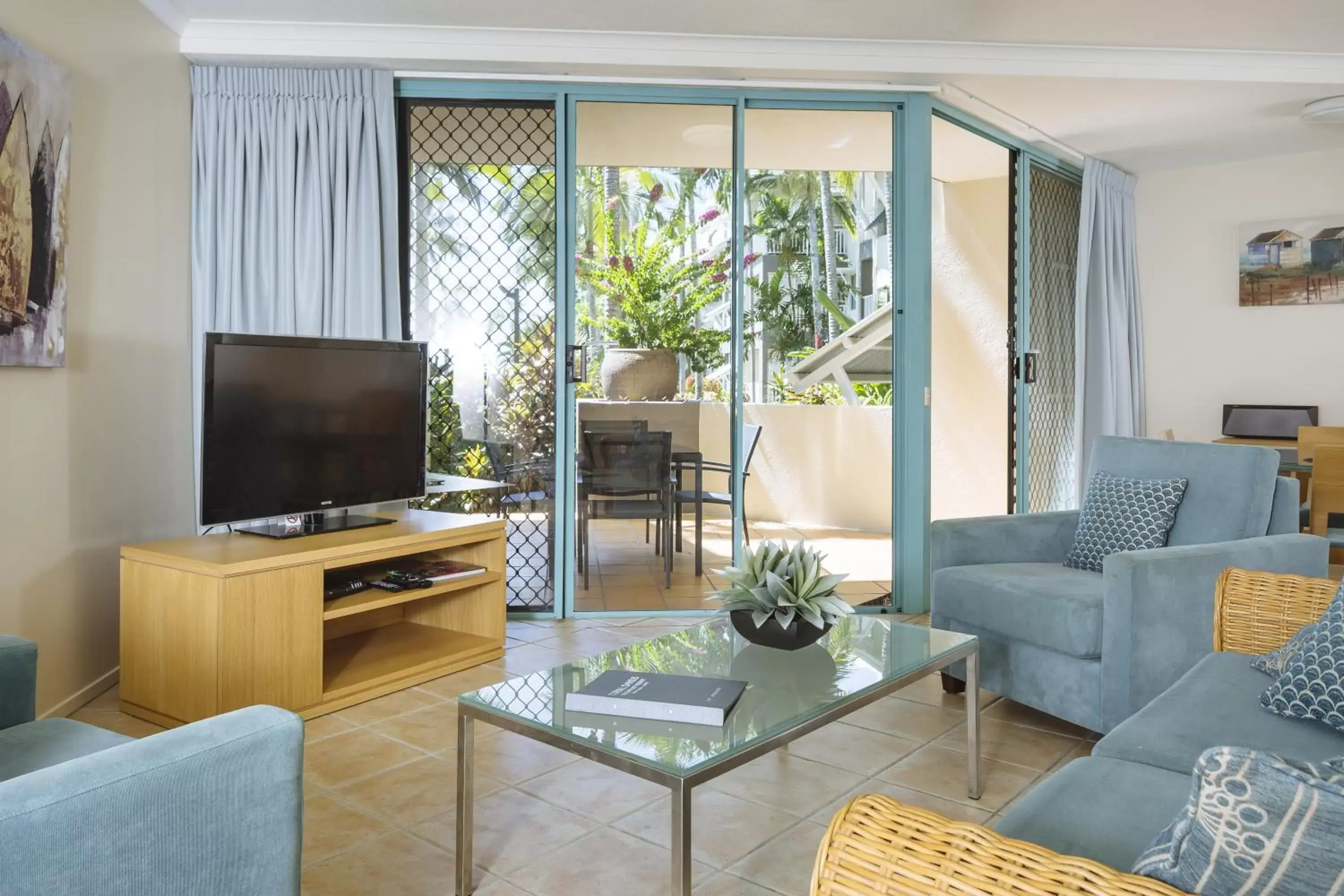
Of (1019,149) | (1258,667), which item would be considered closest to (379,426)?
(1258,667)

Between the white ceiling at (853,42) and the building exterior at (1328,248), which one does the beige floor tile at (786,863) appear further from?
the building exterior at (1328,248)

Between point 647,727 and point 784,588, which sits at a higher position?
point 784,588

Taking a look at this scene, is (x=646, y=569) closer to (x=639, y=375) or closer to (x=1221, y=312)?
(x=639, y=375)

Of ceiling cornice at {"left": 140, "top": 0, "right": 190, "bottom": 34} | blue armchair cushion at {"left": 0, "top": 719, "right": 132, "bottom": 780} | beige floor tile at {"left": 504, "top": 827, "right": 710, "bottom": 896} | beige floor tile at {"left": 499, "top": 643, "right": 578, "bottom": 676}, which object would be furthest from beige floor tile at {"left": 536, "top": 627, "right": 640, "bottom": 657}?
ceiling cornice at {"left": 140, "top": 0, "right": 190, "bottom": 34}

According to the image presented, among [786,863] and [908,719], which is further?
[908,719]

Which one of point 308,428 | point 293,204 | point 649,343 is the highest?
point 293,204

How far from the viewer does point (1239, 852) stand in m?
0.79

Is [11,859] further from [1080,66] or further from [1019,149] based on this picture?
[1019,149]

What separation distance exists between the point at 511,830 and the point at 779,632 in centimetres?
74

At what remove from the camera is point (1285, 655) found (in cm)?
192

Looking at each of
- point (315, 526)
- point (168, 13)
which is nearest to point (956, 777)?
point (315, 526)

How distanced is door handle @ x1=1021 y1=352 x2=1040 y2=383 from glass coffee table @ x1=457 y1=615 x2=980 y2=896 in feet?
10.4

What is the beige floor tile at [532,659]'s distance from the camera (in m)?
3.48

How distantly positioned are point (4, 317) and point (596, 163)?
2.36 m
